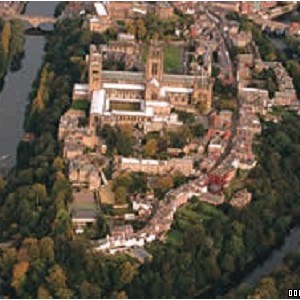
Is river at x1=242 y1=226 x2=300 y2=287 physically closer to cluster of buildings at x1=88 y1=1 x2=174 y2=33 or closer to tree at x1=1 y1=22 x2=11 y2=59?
tree at x1=1 y1=22 x2=11 y2=59

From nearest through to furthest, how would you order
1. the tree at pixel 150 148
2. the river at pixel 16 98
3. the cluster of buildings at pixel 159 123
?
the cluster of buildings at pixel 159 123, the tree at pixel 150 148, the river at pixel 16 98

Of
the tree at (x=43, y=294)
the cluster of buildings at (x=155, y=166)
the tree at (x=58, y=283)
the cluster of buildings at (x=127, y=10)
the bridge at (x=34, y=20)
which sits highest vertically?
the cluster of buildings at (x=127, y=10)

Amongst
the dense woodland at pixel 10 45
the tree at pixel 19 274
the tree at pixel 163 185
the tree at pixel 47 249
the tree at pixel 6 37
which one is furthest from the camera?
the tree at pixel 6 37

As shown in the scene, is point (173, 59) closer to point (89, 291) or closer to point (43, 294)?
point (89, 291)

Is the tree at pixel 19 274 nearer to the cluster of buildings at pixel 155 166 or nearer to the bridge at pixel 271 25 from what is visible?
the cluster of buildings at pixel 155 166

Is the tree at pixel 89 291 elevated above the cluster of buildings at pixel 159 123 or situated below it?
below

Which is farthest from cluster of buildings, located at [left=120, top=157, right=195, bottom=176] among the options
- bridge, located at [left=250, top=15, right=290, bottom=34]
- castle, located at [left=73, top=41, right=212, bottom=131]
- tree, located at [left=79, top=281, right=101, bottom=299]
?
bridge, located at [left=250, top=15, right=290, bottom=34]

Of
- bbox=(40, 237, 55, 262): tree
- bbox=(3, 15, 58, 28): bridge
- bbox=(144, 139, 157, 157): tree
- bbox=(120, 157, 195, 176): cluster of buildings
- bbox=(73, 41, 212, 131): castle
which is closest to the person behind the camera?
bbox=(40, 237, 55, 262): tree

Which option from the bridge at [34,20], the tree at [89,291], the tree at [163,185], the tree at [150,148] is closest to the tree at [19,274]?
the tree at [89,291]
